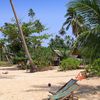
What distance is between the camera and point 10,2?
30953 millimetres

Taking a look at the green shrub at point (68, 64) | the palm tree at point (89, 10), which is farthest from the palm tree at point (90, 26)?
the green shrub at point (68, 64)

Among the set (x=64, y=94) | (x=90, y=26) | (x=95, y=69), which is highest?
(x=90, y=26)

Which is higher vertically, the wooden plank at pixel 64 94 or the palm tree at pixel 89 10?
the palm tree at pixel 89 10

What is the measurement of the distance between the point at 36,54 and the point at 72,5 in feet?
72.5

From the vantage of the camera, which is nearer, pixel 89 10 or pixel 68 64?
pixel 89 10

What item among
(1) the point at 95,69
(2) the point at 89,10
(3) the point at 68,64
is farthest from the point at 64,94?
(3) the point at 68,64

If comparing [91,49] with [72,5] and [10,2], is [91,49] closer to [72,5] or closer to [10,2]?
[72,5]

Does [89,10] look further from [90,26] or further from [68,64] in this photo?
[68,64]

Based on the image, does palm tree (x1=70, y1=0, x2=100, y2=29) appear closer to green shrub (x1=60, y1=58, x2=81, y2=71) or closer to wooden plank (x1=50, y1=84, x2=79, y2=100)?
wooden plank (x1=50, y1=84, x2=79, y2=100)

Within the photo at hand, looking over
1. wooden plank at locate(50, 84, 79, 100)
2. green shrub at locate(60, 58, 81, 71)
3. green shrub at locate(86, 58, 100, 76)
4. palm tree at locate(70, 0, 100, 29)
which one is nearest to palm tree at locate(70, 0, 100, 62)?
palm tree at locate(70, 0, 100, 29)

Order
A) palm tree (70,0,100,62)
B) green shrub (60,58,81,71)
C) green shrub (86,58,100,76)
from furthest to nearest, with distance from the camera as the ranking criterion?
green shrub (60,58,81,71) → green shrub (86,58,100,76) → palm tree (70,0,100,62)

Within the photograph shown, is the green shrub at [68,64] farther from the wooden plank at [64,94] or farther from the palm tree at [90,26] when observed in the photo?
the wooden plank at [64,94]

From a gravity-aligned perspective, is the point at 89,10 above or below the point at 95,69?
above

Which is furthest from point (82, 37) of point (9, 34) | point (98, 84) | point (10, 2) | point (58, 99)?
point (9, 34)
